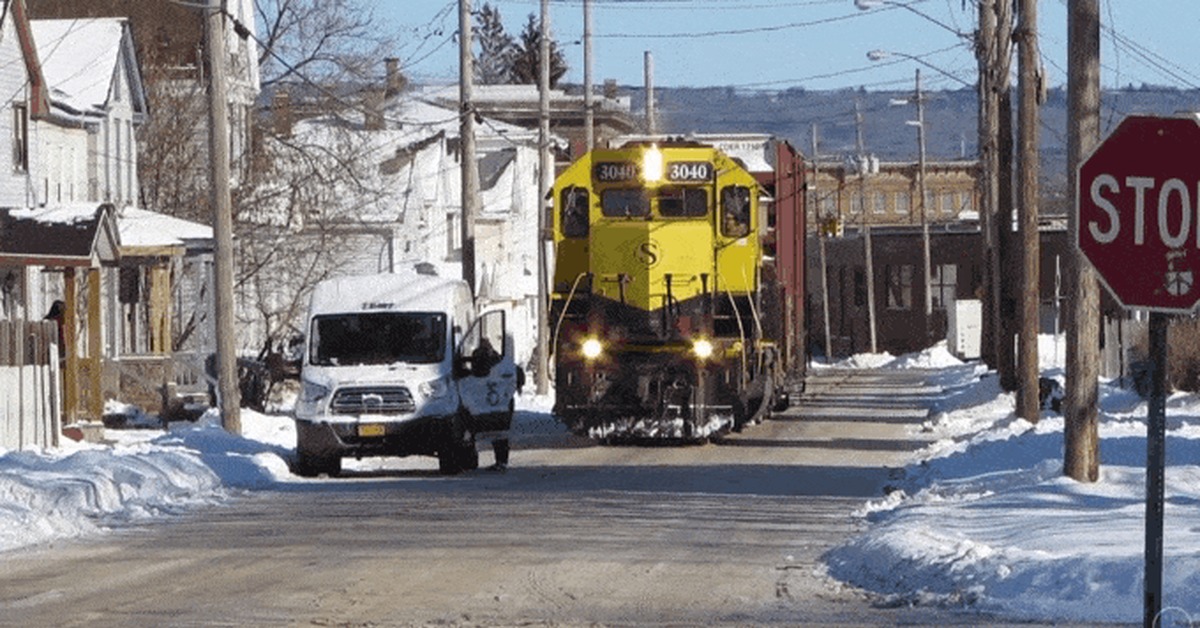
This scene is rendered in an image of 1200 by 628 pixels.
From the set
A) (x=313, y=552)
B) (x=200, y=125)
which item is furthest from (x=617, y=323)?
(x=200, y=125)

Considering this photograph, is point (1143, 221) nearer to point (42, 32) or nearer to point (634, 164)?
point (634, 164)

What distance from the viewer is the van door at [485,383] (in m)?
30.9

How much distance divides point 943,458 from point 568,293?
7852mm

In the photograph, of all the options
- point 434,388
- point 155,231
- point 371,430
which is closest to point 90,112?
point 155,231

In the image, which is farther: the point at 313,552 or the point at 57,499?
the point at 57,499

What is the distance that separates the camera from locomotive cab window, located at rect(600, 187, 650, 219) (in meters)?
36.5

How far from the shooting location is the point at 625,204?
36531 mm

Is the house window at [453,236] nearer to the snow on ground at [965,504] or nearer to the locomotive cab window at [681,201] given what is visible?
the snow on ground at [965,504]

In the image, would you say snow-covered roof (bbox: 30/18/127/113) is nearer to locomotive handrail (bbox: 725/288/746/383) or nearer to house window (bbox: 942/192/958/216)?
locomotive handrail (bbox: 725/288/746/383)

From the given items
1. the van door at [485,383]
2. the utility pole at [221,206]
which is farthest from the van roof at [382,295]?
the utility pole at [221,206]

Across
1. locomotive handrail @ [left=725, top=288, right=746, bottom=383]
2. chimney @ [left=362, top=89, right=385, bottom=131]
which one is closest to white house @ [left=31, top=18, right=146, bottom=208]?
chimney @ [left=362, top=89, right=385, bottom=131]

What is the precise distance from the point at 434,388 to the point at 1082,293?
31.8ft

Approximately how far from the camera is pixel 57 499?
23859 mm

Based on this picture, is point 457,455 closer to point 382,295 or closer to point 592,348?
point 382,295
